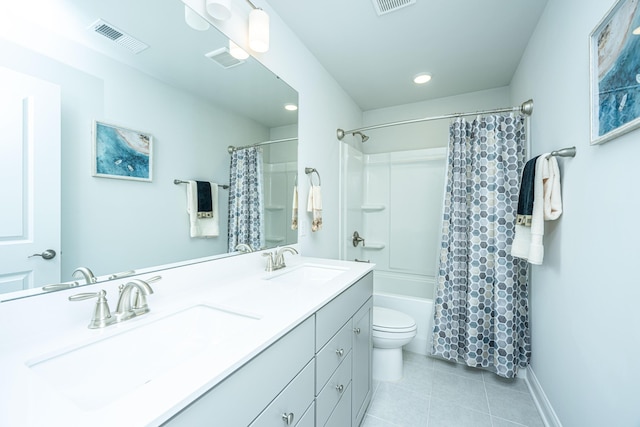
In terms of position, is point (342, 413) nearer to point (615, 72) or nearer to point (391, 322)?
point (391, 322)

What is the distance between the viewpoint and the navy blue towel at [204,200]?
1.20 meters

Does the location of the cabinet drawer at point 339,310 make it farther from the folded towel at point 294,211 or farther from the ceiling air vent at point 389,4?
the ceiling air vent at point 389,4

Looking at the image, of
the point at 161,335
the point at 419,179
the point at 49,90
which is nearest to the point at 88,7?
the point at 49,90

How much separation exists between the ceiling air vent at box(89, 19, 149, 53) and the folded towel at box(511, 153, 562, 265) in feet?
6.33

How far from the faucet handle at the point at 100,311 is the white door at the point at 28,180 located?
11cm

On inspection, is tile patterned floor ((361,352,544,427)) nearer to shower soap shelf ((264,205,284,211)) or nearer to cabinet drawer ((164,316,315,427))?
cabinet drawer ((164,316,315,427))

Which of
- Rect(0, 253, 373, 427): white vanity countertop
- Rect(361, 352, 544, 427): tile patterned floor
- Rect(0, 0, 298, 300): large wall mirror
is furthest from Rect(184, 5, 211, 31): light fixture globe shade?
Rect(361, 352, 544, 427): tile patterned floor

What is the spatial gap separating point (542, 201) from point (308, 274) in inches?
53.6

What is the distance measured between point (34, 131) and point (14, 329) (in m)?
0.53

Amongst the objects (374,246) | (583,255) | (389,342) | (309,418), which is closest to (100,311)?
(309,418)

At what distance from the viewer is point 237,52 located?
1.37m

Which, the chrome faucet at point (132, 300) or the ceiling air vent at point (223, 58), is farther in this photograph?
the ceiling air vent at point (223, 58)

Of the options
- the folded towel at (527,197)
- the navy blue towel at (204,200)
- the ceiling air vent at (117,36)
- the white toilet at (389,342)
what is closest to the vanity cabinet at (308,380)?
the white toilet at (389,342)

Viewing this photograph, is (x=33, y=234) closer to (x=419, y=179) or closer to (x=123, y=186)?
(x=123, y=186)
